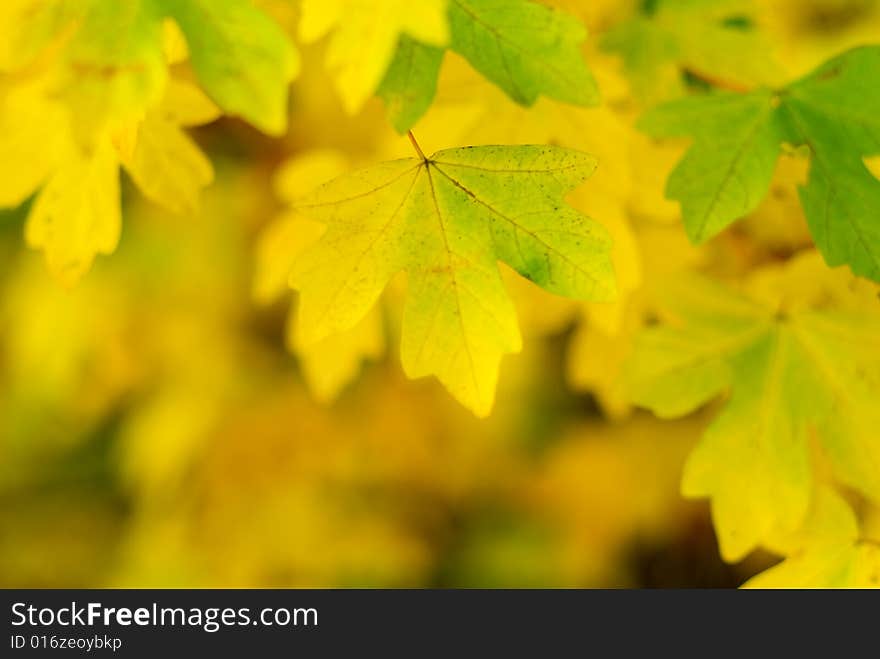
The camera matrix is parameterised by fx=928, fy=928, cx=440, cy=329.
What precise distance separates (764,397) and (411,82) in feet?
2.09

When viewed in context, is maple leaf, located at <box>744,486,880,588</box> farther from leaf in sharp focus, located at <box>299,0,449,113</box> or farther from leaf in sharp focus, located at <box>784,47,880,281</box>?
leaf in sharp focus, located at <box>299,0,449,113</box>

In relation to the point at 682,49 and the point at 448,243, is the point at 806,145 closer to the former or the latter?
the point at 682,49

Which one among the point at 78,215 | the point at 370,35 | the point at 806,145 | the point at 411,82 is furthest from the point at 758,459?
the point at 78,215

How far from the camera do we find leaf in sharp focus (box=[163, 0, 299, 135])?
79cm

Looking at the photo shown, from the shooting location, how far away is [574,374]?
1.69 metres

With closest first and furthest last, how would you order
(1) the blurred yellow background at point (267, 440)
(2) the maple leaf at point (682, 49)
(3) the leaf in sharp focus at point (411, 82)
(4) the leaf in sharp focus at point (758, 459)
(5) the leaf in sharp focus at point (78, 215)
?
1. (3) the leaf in sharp focus at point (411, 82)
2. (5) the leaf in sharp focus at point (78, 215)
3. (4) the leaf in sharp focus at point (758, 459)
4. (2) the maple leaf at point (682, 49)
5. (1) the blurred yellow background at point (267, 440)

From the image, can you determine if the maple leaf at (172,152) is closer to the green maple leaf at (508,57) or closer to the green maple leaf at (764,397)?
the green maple leaf at (508,57)

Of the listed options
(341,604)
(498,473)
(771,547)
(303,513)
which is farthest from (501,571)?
(771,547)

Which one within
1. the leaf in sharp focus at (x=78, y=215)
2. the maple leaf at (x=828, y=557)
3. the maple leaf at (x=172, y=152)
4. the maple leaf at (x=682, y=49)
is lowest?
the maple leaf at (x=828, y=557)

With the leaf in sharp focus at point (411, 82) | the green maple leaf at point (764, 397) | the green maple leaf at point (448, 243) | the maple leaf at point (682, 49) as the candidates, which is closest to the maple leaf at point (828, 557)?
the green maple leaf at point (764, 397)

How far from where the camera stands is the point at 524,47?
3.17 ft

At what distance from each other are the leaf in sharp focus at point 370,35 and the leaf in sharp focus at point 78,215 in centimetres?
43

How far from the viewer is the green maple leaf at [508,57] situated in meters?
0.95

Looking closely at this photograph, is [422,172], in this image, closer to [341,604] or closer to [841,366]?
[841,366]
